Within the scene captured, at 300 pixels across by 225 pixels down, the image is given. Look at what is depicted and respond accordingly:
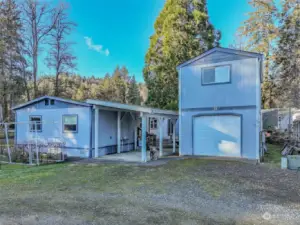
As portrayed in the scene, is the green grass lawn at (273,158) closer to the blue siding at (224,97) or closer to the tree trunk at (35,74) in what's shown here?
the blue siding at (224,97)

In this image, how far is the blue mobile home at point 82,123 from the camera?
36.8 feet

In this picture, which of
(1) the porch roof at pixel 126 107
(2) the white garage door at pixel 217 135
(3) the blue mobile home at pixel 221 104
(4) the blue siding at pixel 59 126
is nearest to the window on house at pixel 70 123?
(4) the blue siding at pixel 59 126

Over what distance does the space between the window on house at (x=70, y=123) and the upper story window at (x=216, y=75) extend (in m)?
6.89

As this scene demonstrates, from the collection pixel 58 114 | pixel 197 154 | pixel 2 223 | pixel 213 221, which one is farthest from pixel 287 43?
pixel 2 223

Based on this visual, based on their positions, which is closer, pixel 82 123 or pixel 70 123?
pixel 82 123

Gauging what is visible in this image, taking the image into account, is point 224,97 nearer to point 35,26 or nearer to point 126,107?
point 126,107

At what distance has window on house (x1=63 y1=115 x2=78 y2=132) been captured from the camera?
11.6m

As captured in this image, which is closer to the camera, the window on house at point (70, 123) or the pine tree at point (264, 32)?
the window on house at point (70, 123)

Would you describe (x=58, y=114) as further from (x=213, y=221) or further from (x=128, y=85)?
(x=128, y=85)

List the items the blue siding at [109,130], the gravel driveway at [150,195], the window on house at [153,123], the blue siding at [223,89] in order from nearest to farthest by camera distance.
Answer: the gravel driveway at [150,195] < the blue siding at [223,89] < the blue siding at [109,130] < the window on house at [153,123]

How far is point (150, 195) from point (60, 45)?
22.4m

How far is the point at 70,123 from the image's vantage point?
11.8 meters

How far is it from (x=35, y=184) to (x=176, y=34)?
67.3 feet

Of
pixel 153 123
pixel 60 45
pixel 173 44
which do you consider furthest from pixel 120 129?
pixel 60 45
